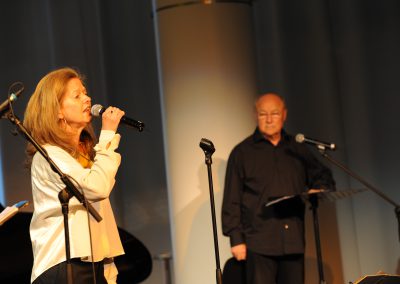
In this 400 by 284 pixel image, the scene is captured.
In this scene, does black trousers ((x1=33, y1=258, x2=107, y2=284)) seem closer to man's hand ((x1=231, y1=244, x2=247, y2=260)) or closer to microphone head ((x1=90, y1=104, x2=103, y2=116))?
microphone head ((x1=90, y1=104, x2=103, y2=116))

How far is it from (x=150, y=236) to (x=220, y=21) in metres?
2.04

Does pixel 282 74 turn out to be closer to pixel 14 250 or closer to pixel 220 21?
pixel 220 21

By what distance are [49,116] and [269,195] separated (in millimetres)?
2023

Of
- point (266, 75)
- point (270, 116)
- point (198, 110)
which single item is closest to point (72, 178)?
point (270, 116)

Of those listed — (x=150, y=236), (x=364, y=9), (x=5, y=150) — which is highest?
(x=364, y=9)

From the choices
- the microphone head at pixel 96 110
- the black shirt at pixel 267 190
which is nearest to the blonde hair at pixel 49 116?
the microphone head at pixel 96 110

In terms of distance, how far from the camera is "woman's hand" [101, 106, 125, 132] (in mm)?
3115

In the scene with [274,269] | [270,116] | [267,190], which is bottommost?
[274,269]

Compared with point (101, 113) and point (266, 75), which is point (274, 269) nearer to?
point (266, 75)

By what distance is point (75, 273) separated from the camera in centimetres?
294

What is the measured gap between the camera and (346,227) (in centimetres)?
581

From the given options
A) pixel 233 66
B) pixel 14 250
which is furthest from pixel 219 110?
pixel 14 250

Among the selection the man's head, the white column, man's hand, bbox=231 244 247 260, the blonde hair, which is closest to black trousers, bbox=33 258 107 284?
the blonde hair

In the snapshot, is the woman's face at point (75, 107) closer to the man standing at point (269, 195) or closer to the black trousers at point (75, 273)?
the black trousers at point (75, 273)
